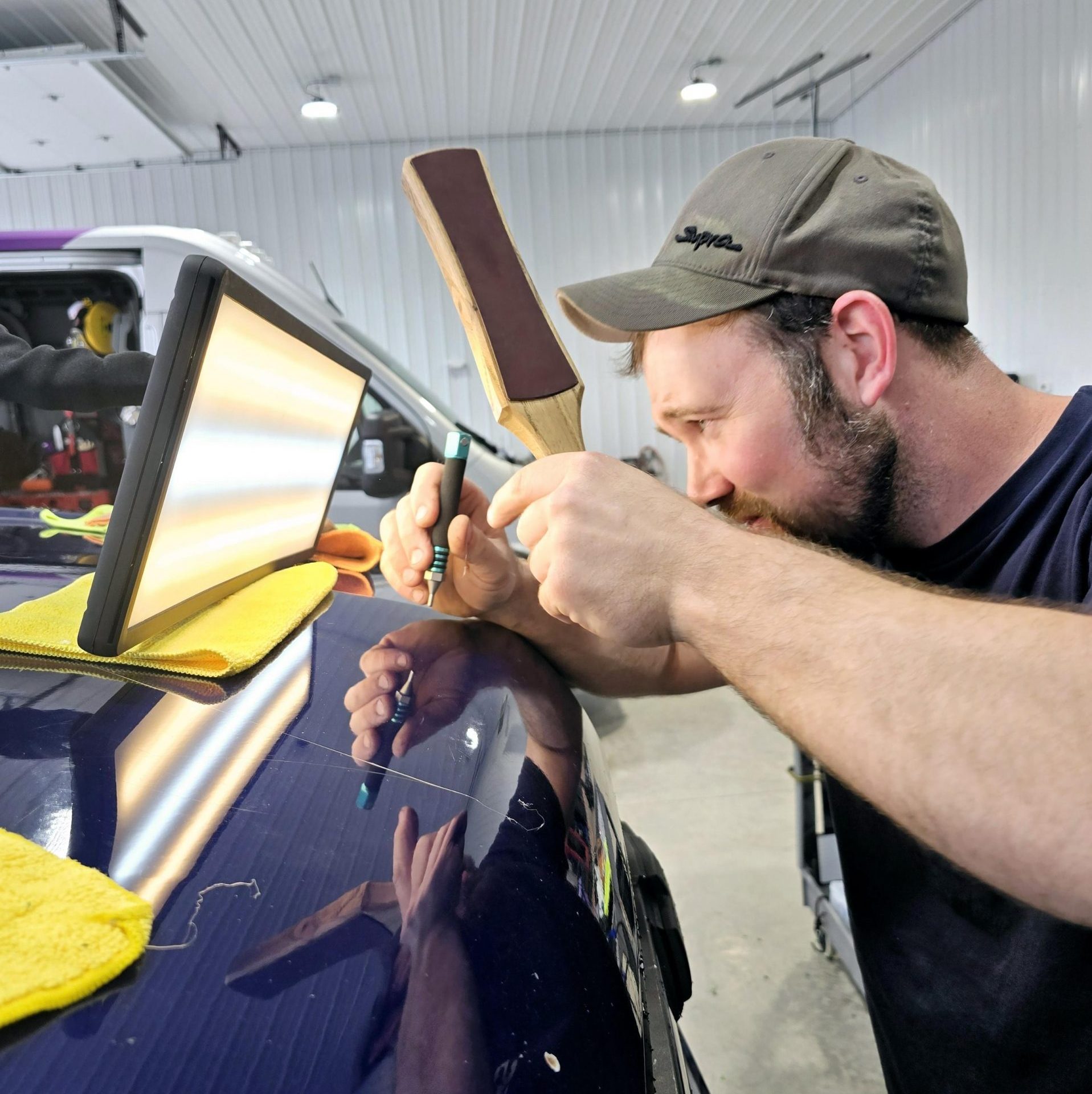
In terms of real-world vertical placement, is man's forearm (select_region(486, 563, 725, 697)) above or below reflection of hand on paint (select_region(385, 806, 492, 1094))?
below

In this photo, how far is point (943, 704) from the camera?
0.53 metres

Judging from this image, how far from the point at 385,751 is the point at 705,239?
0.73 metres

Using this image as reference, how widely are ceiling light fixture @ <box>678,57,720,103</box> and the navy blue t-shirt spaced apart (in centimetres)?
610

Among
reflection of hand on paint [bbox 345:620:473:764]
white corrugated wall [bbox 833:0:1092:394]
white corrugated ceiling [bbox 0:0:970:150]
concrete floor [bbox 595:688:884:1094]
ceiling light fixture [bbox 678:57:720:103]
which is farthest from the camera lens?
ceiling light fixture [bbox 678:57:720:103]

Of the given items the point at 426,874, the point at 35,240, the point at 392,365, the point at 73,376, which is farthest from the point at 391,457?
the point at 426,874

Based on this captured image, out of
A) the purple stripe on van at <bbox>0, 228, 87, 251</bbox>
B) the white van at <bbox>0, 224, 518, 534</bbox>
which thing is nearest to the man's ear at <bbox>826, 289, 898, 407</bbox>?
the white van at <bbox>0, 224, 518, 534</bbox>

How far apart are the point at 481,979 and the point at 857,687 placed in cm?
32

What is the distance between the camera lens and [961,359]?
0.99 meters

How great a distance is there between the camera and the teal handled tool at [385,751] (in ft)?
1.75

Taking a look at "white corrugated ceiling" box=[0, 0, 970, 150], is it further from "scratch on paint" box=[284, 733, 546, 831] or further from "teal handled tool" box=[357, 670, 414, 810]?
"scratch on paint" box=[284, 733, 546, 831]

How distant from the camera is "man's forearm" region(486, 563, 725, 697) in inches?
42.6

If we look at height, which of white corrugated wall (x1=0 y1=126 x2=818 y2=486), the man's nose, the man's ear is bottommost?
the man's nose

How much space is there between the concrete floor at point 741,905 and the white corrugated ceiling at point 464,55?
4.42 m

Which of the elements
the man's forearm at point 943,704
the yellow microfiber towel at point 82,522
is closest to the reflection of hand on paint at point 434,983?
the man's forearm at point 943,704
